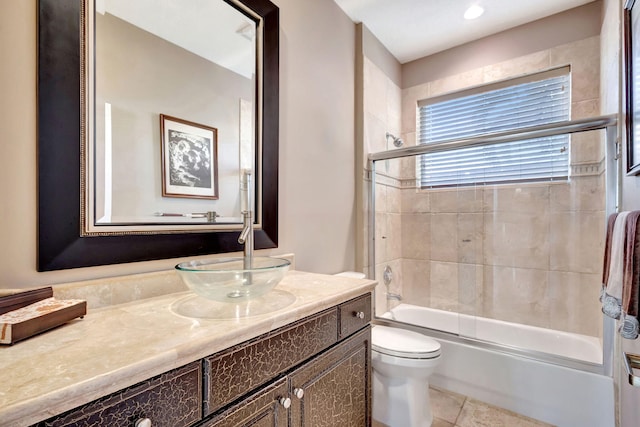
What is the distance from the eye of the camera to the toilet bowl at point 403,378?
5.09 feet

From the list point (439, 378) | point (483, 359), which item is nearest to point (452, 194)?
point (483, 359)

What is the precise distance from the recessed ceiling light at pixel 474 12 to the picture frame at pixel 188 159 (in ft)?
6.83

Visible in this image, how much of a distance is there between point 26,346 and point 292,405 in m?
0.66

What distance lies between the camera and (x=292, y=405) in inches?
34.5

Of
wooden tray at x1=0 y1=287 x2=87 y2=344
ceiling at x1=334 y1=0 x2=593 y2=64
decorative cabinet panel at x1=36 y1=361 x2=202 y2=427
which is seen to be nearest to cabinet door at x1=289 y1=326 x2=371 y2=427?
decorative cabinet panel at x1=36 y1=361 x2=202 y2=427

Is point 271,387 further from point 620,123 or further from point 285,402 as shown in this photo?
point 620,123

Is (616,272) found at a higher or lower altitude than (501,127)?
lower

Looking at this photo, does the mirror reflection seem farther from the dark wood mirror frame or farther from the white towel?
the white towel

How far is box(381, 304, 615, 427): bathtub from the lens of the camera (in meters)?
1.63

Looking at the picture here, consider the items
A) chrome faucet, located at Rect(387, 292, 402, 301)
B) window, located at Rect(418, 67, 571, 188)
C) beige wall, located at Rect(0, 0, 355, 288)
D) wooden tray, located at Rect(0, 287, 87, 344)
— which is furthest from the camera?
chrome faucet, located at Rect(387, 292, 402, 301)

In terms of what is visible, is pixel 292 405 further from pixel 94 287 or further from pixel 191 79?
pixel 191 79

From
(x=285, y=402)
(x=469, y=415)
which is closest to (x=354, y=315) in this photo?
(x=285, y=402)

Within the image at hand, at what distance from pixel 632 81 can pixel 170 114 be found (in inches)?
70.4

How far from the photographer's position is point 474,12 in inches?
86.4
